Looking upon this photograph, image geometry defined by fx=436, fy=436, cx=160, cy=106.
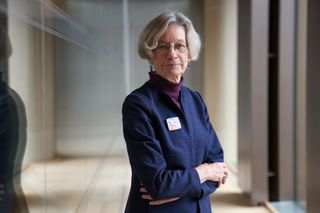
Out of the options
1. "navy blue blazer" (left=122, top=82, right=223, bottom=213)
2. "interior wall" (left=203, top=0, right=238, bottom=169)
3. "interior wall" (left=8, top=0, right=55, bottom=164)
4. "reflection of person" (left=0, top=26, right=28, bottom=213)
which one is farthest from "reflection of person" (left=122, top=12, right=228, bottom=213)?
"interior wall" (left=203, top=0, right=238, bottom=169)

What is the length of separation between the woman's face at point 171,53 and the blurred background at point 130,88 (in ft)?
1.79

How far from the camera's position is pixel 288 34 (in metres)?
6.23

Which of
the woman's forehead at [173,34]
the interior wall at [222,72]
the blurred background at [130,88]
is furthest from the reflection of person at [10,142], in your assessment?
the interior wall at [222,72]

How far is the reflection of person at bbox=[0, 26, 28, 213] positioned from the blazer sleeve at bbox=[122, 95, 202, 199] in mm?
471

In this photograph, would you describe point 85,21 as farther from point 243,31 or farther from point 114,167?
point 243,31

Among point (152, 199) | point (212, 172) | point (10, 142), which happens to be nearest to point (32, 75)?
point (10, 142)

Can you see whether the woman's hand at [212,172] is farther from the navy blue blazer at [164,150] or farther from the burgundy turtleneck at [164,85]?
the burgundy turtleneck at [164,85]

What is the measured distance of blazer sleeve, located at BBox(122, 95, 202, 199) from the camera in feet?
6.18

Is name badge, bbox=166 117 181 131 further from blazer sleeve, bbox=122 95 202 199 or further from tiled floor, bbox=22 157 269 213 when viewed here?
tiled floor, bbox=22 157 269 213

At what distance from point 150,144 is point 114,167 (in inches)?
172

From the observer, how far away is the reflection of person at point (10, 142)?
1.40 m

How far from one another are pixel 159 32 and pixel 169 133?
48 cm

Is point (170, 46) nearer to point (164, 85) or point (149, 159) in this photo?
point (164, 85)

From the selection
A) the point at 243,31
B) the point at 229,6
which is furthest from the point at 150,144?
the point at 229,6
